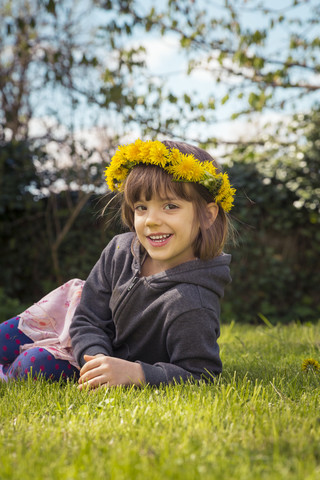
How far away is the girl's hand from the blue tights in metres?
0.25

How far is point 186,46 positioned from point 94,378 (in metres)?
4.41

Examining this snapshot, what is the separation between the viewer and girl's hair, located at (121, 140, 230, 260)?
2.41 metres

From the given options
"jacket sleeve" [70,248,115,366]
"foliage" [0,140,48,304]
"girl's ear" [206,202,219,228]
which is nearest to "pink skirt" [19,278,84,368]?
"jacket sleeve" [70,248,115,366]

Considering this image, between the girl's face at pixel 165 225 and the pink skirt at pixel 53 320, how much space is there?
0.69 m

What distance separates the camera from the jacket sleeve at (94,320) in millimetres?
2473

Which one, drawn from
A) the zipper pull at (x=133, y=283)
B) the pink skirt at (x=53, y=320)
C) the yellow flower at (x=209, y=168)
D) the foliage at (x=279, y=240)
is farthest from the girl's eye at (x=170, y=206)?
the foliage at (x=279, y=240)

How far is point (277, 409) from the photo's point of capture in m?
1.81

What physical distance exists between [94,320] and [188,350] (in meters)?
0.58

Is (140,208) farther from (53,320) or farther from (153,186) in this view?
(53,320)

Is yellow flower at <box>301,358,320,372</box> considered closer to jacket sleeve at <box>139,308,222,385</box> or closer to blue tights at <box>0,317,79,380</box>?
jacket sleeve at <box>139,308,222,385</box>

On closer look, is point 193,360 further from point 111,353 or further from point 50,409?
point 50,409

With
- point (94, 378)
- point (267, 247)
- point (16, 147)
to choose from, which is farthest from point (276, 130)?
point (94, 378)

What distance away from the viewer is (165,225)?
7.88 feet

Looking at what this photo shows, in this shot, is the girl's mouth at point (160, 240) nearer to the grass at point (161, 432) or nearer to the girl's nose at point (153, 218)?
the girl's nose at point (153, 218)
